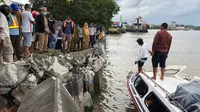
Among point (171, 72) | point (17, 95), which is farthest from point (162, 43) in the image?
point (17, 95)

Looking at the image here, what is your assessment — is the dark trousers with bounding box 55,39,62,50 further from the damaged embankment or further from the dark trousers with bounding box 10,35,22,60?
the dark trousers with bounding box 10,35,22,60

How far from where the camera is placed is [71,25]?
11.9 meters

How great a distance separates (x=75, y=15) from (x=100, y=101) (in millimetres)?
12667

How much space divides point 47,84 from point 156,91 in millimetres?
3683

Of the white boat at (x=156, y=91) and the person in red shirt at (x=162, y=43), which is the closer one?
the white boat at (x=156, y=91)

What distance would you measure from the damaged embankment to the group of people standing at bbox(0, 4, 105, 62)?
2.51ft

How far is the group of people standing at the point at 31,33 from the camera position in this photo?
23.5ft

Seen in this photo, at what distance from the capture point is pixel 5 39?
694 cm

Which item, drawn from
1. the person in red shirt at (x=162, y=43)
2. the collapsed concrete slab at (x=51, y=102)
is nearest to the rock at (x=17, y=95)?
the collapsed concrete slab at (x=51, y=102)

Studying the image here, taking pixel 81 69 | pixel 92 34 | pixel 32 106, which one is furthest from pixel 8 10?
pixel 92 34

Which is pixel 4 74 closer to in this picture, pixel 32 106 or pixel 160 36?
pixel 32 106

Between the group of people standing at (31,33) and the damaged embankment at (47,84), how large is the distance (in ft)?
2.51

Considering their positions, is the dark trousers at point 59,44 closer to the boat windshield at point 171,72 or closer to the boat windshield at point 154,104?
the boat windshield at point 171,72

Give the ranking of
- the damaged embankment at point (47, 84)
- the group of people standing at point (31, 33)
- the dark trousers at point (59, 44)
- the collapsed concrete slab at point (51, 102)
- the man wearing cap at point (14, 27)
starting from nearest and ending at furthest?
the collapsed concrete slab at point (51, 102)
the damaged embankment at point (47, 84)
the group of people standing at point (31, 33)
the man wearing cap at point (14, 27)
the dark trousers at point (59, 44)
